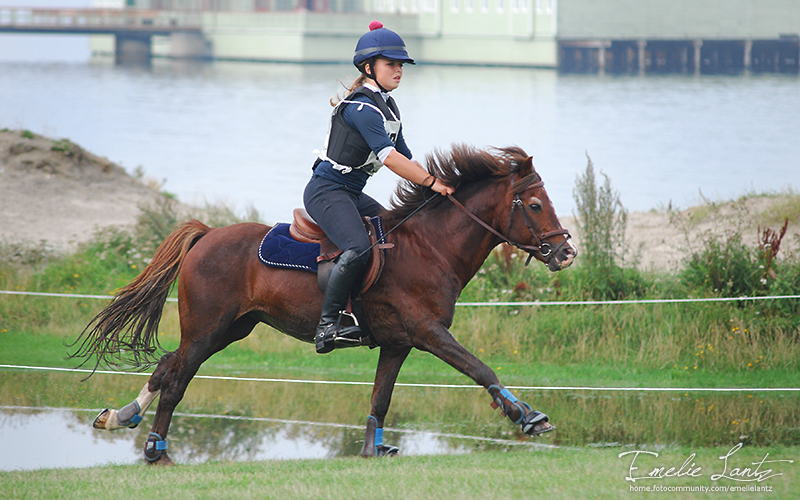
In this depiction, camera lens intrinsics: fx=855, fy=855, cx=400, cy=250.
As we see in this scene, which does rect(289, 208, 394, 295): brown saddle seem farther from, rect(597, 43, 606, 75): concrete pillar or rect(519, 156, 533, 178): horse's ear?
rect(597, 43, 606, 75): concrete pillar

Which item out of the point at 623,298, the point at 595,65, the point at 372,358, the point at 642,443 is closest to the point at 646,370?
the point at 623,298

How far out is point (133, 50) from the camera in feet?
257

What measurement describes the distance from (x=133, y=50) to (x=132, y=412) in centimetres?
7820

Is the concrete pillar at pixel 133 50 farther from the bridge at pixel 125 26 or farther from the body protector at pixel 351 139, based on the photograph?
the body protector at pixel 351 139

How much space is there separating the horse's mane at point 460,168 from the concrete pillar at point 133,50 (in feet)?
252

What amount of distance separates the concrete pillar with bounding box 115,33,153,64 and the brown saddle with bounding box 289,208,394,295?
251 feet

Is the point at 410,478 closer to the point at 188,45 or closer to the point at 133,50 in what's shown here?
the point at 188,45

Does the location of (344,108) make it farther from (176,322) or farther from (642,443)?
(176,322)

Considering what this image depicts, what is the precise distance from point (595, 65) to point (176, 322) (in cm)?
5785

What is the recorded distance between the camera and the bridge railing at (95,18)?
64688mm

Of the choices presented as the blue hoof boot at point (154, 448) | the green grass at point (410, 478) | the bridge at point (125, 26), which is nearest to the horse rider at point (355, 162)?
the green grass at point (410, 478)

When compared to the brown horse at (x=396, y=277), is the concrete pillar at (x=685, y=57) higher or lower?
higher

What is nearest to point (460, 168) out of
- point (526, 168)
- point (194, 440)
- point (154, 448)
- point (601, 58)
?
point (526, 168)
